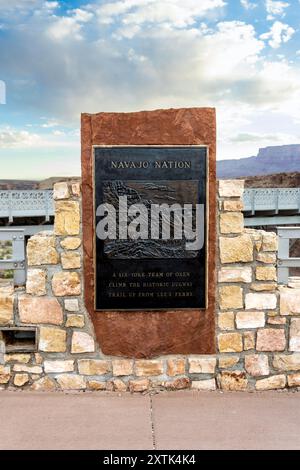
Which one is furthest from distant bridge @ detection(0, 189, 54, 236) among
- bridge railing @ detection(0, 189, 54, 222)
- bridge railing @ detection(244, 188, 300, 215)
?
bridge railing @ detection(244, 188, 300, 215)

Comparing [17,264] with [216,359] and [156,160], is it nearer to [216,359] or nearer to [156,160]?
[156,160]

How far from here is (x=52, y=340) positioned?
3996 millimetres

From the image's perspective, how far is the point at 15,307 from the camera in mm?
4004

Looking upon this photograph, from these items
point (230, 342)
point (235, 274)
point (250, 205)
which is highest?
point (250, 205)

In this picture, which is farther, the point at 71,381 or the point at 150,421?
the point at 71,381

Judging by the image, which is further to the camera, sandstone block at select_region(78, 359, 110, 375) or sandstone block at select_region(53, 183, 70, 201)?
sandstone block at select_region(78, 359, 110, 375)

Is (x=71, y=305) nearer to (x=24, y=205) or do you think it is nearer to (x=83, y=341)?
(x=83, y=341)

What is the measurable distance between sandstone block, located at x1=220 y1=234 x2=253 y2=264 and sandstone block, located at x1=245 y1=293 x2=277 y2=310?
0.35 m

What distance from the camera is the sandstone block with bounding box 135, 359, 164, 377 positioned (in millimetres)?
4000

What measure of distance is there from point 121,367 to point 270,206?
2048 cm

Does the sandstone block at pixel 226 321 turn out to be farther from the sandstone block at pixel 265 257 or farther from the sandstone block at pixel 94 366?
the sandstone block at pixel 94 366

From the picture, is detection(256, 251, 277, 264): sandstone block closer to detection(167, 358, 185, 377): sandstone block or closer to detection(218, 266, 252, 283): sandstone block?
detection(218, 266, 252, 283): sandstone block

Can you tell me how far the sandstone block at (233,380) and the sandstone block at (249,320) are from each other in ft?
1.49

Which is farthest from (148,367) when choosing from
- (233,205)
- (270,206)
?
(270,206)
